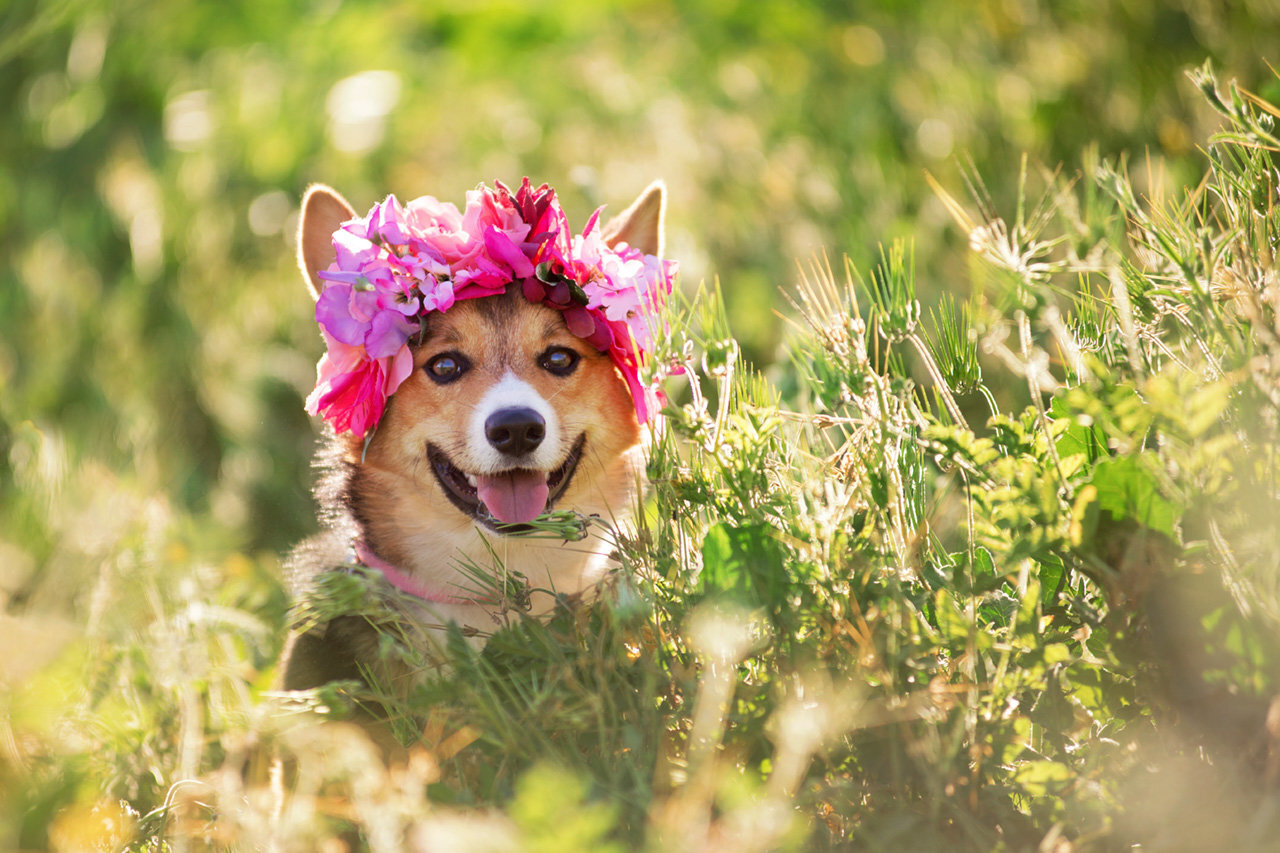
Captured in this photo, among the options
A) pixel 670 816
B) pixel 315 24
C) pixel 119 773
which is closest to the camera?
pixel 670 816

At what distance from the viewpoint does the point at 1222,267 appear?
1417mm

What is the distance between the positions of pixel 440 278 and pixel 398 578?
74 centimetres

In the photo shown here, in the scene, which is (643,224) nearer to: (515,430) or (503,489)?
(515,430)

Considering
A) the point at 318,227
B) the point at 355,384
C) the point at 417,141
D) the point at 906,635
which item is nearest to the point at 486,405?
the point at 355,384

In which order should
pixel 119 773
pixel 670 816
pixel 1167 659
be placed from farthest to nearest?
pixel 119 773, pixel 1167 659, pixel 670 816

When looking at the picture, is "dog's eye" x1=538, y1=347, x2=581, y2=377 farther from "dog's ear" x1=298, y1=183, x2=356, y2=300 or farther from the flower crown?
"dog's ear" x1=298, y1=183, x2=356, y2=300

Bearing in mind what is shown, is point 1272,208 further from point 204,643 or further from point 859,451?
point 204,643

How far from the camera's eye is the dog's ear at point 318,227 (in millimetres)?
2719

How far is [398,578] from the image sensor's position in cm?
257

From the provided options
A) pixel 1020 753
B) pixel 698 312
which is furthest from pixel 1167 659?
pixel 698 312

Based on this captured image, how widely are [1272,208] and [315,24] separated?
7.90m

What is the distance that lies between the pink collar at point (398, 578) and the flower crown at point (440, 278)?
31 cm

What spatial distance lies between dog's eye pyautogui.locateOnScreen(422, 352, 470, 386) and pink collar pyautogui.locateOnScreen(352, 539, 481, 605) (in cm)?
48

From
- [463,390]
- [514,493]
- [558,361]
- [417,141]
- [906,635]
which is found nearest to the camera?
[906,635]
